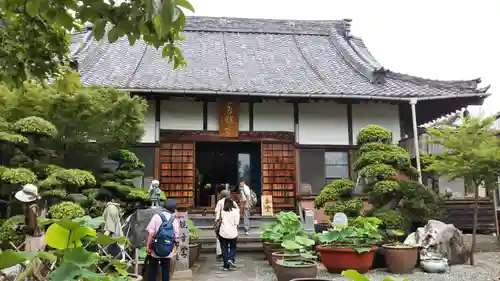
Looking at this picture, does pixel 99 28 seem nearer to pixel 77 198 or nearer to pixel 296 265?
pixel 296 265

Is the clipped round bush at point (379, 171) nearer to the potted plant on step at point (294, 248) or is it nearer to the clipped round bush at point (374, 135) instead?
the clipped round bush at point (374, 135)

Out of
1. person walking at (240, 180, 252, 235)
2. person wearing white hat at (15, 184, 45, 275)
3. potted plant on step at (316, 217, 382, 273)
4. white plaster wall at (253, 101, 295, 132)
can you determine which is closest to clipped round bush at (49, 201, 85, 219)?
person wearing white hat at (15, 184, 45, 275)

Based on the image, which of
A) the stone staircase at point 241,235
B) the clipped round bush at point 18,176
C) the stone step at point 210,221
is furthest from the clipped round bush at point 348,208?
the clipped round bush at point 18,176

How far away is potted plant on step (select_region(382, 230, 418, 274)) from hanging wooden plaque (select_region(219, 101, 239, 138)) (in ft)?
20.1

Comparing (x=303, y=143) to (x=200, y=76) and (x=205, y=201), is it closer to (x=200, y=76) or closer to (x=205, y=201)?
(x=200, y=76)

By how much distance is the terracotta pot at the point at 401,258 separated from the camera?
7.58 m

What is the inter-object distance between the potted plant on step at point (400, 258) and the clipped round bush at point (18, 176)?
21.6ft

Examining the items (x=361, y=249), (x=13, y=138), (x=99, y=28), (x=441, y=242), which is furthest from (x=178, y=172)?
(x=99, y=28)

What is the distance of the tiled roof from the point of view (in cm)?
1232

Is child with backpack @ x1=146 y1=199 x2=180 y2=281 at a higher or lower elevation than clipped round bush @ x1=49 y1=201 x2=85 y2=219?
lower

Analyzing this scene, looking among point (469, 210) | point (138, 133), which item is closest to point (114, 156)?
point (138, 133)

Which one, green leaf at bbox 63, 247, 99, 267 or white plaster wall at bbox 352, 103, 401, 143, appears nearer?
green leaf at bbox 63, 247, 99, 267

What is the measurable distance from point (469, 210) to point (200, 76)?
9009 millimetres

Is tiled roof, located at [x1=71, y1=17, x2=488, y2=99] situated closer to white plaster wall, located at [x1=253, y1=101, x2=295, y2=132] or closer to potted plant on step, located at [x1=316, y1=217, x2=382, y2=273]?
white plaster wall, located at [x1=253, y1=101, x2=295, y2=132]
